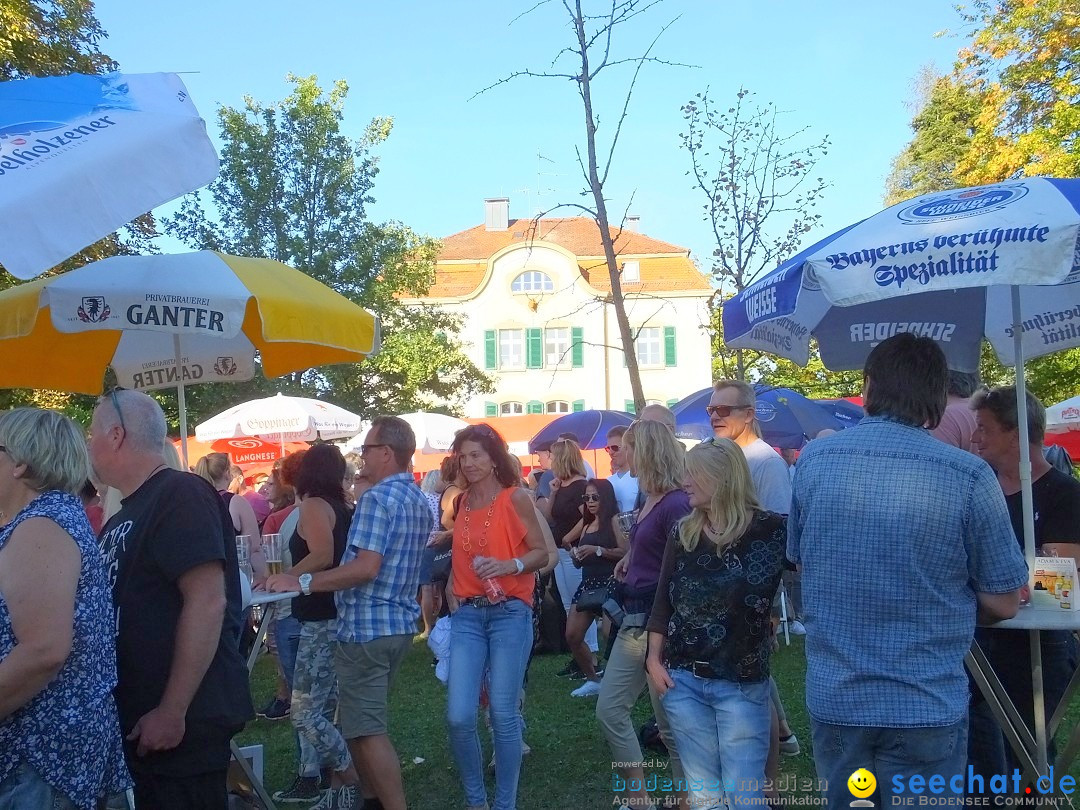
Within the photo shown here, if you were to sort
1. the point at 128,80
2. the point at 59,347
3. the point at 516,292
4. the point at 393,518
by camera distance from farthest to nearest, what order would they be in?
1. the point at 516,292
2. the point at 59,347
3. the point at 393,518
4. the point at 128,80

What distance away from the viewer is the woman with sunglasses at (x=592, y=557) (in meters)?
6.36

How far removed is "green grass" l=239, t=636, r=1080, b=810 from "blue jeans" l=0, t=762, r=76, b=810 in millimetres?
2914

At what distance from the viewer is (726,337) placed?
4.66m

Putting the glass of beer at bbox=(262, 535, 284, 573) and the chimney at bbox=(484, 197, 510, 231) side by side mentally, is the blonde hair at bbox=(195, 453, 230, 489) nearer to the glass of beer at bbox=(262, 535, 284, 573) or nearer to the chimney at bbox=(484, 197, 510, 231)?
the glass of beer at bbox=(262, 535, 284, 573)

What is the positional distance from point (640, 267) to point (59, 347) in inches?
1651

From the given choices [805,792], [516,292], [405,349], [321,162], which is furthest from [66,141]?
[516,292]

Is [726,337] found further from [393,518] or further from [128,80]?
[128,80]

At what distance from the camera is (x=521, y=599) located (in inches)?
182

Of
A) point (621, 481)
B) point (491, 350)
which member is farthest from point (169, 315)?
point (491, 350)

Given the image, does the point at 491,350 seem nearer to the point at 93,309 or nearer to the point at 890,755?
the point at 93,309

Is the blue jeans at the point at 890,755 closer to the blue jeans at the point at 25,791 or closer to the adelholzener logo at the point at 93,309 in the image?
the blue jeans at the point at 25,791

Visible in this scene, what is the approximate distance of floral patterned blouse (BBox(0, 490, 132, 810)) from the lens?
2.49m

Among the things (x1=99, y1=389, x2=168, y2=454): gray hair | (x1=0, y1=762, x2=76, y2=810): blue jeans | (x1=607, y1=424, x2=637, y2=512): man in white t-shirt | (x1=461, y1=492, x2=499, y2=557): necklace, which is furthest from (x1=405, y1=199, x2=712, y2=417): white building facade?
(x1=0, y1=762, x2=76, y2=810): blue jeans

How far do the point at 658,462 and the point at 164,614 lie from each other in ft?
7.64
